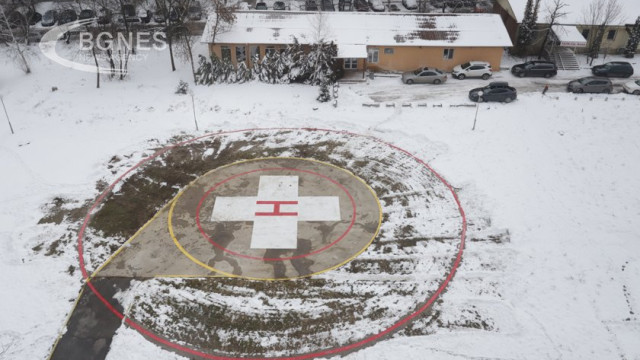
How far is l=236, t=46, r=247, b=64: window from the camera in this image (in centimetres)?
3744

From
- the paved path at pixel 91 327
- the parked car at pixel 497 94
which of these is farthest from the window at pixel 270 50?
the paved path at pixel 91 327

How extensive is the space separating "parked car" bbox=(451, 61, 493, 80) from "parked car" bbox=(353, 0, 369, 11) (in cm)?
1418

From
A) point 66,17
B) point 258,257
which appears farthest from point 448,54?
point 66,17

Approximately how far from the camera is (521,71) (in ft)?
121

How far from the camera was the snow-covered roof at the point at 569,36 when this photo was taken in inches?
1511

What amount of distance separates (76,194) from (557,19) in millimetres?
38622

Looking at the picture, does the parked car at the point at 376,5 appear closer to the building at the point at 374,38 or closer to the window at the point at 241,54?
the building at the point at 374,38

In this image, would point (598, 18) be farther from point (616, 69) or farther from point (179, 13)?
point (179, 13)

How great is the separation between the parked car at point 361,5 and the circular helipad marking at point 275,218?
82.9ft

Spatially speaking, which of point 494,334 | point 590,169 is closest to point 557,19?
point 590,169

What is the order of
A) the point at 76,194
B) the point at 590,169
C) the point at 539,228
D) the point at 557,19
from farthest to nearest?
the point at 557,19
the point at 590,169
the point at 76,194
the point at 539,228

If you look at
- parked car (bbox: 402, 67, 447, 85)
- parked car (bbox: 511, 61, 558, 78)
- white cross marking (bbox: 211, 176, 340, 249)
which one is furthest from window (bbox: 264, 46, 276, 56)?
→ parked car (bbox: 511, 61, 558, 78)

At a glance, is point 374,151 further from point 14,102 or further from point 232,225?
point 14,102

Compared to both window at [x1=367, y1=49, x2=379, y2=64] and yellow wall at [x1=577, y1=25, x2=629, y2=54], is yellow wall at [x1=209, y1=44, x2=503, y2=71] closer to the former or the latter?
window at [x1=367, y1=49, x2=379, y2=64]
